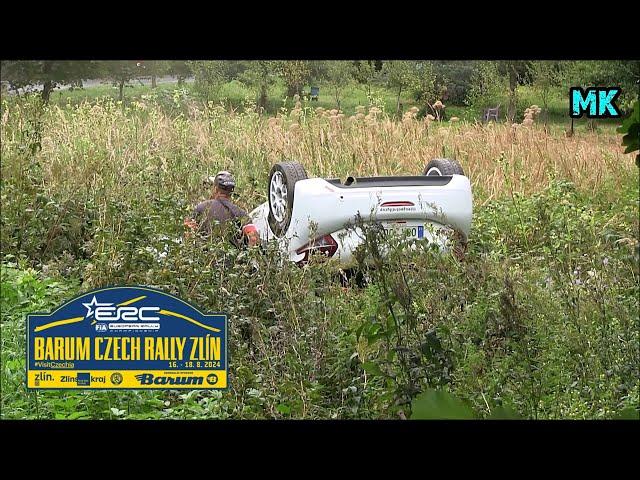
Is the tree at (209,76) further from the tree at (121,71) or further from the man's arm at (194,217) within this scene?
the man's arm at (194,217)

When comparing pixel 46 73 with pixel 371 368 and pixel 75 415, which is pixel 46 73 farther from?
pixel 371 368

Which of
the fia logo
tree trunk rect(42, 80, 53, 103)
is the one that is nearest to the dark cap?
tree trunk rect(42, 80, 53, 103)

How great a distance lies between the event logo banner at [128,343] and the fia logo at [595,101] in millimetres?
2072

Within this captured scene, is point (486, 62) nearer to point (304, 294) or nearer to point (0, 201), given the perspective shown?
point (304, 294)

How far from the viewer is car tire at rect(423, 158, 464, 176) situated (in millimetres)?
5762

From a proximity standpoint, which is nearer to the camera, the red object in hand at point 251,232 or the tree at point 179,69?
the tree at point 179,69

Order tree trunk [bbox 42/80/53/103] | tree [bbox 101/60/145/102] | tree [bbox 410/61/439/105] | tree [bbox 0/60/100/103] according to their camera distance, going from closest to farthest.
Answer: tree [bbox 101/60/145/102], tree [bbox 0/60/100/103], tree [bbox 410/61/439/105], tree trunk [bbox 42/80/53/103]

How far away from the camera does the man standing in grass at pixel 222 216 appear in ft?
19.0

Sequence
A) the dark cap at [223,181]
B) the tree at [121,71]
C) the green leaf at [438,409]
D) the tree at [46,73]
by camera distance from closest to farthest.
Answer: the green leaf at [438,409] < the tree at [121,71] < the tree at [46,73] < the dark cap at [223,181]

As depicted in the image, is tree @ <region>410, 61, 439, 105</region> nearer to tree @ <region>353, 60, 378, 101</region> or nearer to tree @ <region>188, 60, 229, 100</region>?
tree @ <region>353, 60, 378, 101</region>

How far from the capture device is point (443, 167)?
227 inches

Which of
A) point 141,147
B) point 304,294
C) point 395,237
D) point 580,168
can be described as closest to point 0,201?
point 141,147

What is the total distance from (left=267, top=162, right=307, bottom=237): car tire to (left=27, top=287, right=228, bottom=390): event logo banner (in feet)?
2.04

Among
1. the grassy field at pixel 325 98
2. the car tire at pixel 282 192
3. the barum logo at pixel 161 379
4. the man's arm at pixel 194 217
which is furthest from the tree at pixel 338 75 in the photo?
the barum logo at pixel 161 379
